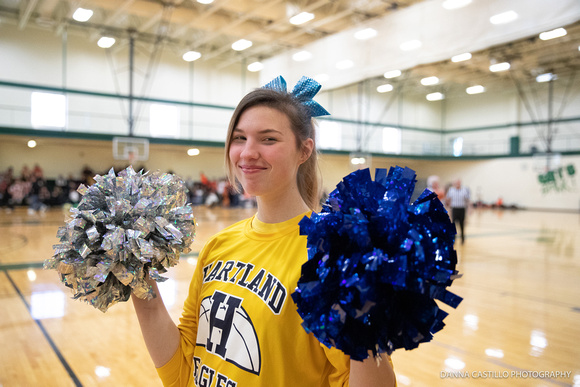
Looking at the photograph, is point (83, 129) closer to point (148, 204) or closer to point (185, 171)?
point (185, 171)

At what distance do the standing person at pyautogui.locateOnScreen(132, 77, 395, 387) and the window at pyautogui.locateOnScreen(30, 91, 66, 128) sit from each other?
17056 mm

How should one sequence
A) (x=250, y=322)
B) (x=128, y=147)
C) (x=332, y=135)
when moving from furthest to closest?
1. (x=332, y=135)
2. (x=128, y=147)
3. (x=250, y=322)

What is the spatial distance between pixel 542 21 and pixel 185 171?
15097mm

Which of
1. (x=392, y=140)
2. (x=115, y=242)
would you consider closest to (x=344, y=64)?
(x=115, y=242)

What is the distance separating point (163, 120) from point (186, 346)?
60.6 feet

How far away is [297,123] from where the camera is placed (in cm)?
115

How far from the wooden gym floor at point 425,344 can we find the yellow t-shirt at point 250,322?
170 centimetres

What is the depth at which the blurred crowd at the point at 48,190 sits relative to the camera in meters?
14.5

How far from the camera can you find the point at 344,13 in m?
13.1

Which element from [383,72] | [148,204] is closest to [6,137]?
[383,72]

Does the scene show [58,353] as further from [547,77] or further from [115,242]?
[547,77]

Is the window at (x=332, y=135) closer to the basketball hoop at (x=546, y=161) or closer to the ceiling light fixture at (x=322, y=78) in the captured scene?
the basketball hoop at (x=546, y=161)

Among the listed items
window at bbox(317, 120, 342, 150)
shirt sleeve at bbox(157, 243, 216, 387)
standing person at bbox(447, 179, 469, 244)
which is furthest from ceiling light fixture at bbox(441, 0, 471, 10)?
window at bbox(317, 120, 342, 150)

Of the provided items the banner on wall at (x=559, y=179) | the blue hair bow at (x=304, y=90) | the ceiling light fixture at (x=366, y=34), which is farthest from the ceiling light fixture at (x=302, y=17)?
the banner on wall at (x=559, y=179)
